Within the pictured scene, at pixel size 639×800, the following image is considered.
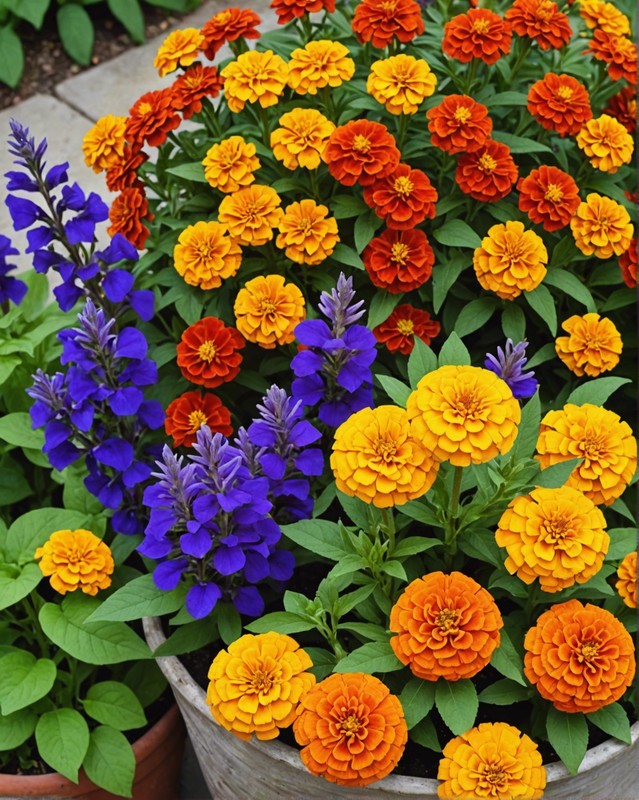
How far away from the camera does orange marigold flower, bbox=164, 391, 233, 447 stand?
1.90 meters

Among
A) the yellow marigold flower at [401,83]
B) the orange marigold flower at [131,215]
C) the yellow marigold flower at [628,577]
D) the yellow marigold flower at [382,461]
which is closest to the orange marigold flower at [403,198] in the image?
the yellow marigold flower at [401,83]

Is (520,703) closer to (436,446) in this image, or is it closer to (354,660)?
(354,660)

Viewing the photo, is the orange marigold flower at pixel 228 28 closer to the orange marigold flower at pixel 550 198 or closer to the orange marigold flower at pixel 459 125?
the orange marigold flower at pixel 459 125

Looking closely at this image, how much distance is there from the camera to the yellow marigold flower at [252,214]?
196cm

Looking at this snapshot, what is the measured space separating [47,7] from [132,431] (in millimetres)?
2998

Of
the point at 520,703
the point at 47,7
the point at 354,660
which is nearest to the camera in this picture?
the point at 354,660

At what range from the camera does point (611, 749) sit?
1.57 meters

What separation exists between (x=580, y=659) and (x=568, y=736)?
6.5 inches

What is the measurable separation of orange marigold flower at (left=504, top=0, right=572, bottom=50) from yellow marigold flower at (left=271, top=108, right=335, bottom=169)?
0.46 m

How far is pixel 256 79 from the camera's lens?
2.05m

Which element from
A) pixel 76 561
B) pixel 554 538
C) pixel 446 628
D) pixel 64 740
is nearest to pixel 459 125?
pixel 554 538

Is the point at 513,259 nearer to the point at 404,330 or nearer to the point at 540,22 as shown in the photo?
the point at 404,330

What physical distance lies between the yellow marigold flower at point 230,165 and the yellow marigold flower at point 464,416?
791 millimetres

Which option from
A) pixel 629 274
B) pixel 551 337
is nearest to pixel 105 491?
pixel 551 337
